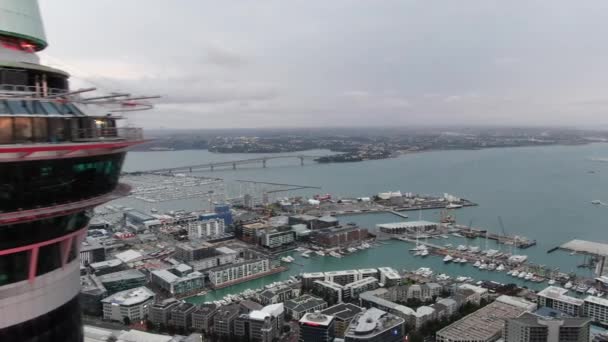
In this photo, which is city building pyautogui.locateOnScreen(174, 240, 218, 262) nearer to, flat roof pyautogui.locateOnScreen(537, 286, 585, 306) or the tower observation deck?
flat roof pyautogui.locateOnScreen(537, 286, 585, 306)

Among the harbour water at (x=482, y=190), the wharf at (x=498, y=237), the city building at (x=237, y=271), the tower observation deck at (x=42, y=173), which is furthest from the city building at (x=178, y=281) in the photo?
the wharf at (x=498, y=237)

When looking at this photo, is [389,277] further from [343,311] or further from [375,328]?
[375,328]

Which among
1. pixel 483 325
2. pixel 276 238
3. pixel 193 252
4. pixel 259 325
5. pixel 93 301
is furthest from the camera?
pixel 276 238

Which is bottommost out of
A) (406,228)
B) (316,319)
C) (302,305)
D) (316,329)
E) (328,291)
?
(328,291)

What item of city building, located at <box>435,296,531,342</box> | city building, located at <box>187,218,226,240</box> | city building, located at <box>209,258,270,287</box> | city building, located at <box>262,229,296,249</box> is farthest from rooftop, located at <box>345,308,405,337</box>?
city building, located at <box>187,218,226,240</box>

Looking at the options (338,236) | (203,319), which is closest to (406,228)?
(338,236)

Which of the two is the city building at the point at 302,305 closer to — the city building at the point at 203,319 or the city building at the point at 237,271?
the city building at the point at 203,319
